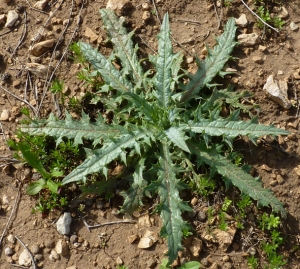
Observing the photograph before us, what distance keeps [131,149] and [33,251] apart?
48.0 inches

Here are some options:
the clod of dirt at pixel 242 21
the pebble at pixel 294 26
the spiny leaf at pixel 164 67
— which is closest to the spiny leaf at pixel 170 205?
the spiny leaf at pixel 164 67

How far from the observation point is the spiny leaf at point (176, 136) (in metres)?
3.05

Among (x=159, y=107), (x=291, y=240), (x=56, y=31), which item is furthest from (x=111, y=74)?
(x=291, y=240)

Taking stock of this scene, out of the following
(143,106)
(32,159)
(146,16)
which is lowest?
(32,159)

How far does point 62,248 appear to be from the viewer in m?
3.43

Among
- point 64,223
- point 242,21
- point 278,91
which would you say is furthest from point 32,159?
point 242,21

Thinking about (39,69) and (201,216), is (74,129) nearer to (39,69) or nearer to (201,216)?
(39,69)

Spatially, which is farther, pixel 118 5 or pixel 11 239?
pixel 118 5

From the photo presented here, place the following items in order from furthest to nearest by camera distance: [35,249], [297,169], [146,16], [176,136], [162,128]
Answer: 1. [146,16]
2. [297,169]
3. [35,249]
4. [162,128]
5. [176,136]

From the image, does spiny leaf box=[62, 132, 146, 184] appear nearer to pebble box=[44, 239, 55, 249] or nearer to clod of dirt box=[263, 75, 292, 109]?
pebble box=[44, 239, 55, 249]

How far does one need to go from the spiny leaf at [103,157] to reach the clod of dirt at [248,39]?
1.46m

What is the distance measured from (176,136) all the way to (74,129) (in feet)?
2.90

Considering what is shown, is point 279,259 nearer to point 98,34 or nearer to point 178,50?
point 178,50

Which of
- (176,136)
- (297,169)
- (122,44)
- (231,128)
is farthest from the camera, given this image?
(122,44)
